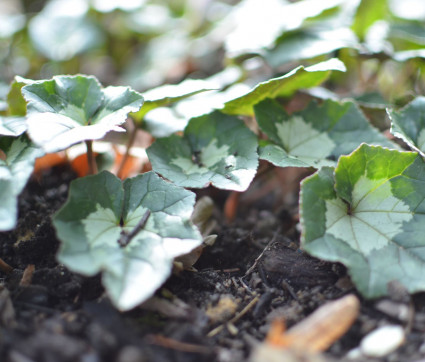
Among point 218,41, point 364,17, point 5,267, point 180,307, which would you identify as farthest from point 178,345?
point 218,41

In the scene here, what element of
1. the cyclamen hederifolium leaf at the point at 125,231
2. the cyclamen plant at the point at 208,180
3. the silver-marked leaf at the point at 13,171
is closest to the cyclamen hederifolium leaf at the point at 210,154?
the cyclamen plant at the point at 208,180

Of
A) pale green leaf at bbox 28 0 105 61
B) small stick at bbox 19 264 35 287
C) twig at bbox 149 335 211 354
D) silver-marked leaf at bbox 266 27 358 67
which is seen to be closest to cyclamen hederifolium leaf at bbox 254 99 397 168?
silver-marked leaf at bbox 266 27 358 67

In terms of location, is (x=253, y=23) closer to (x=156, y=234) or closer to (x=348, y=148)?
(x=348, y=148)

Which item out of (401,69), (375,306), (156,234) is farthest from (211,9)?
(375,306)

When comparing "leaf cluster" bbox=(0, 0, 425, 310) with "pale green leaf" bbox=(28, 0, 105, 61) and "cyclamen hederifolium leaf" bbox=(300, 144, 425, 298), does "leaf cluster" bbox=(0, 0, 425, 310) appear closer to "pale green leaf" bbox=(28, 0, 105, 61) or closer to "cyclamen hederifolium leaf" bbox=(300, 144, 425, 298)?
"cyclamen hederifolium leaf" bbox=(300, 144, 425, 298)

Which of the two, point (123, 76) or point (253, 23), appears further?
point (123, 76)

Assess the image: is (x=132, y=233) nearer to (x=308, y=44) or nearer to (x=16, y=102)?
Answer: (x=16, y=102)

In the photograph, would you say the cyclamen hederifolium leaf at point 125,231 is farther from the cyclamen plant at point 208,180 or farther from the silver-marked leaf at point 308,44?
Answer: the silver-marked leaf at point 308,44
